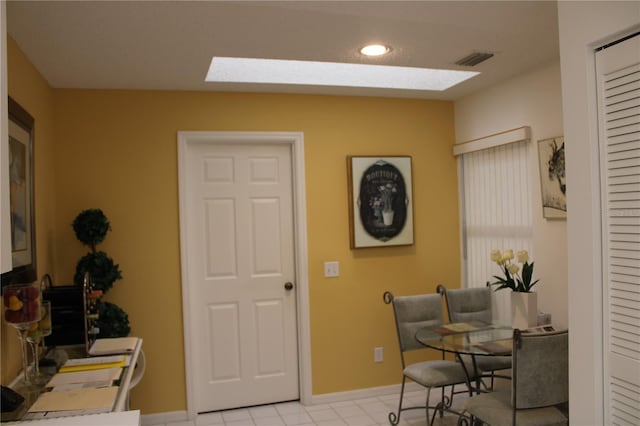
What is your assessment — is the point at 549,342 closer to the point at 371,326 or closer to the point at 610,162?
the point at 610,162

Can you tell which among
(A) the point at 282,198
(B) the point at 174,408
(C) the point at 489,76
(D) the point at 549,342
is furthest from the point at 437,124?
(B) the point at 174,408

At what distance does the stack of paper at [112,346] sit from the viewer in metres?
2.83

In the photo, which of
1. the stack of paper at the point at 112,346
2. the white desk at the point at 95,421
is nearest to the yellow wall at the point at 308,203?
the stack of paper at the point at 112,346

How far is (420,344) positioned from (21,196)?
8.63 ft

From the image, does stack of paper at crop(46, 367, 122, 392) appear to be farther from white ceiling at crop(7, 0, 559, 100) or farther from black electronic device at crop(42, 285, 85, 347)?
white ceiling at crop(7, 0, 559, 100)

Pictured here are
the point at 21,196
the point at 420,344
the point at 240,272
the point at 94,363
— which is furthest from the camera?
the point at 240,272

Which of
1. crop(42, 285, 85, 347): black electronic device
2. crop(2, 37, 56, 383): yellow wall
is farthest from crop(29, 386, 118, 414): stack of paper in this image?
crop(42, 285, 85, 347): black electronic device

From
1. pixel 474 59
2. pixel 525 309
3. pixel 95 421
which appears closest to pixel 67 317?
pixel 95 421

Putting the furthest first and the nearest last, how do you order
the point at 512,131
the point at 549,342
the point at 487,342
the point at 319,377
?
the point at 319,377, the point at 512,131, the point at 487,342, the point at 549,342

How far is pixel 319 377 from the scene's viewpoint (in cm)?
426

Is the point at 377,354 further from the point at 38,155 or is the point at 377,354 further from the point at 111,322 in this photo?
the point at 38,155

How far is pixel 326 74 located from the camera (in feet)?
13.1

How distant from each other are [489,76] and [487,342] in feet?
6.31

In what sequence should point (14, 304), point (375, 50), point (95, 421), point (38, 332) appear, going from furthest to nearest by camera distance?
point (375, 50)
point (38, 332)
point (14, 304)
point (95, 421)
